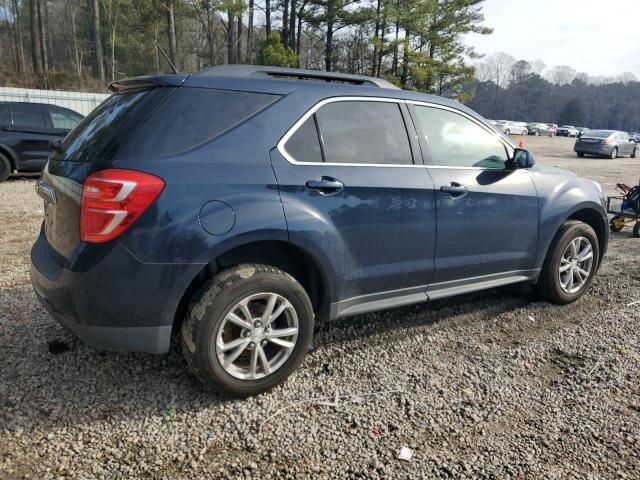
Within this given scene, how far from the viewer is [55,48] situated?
5338 centimetres

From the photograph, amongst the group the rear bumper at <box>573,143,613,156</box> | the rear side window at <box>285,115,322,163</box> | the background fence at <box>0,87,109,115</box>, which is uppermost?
the background fence at <box>0,87,109,115</box>

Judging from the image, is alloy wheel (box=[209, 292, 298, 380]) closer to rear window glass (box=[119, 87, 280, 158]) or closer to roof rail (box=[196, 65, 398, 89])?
rear window glass (box=[119, 87, 280, 158])

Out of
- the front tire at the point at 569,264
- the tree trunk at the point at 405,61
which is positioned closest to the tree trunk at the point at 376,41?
the tree trunk at the point at 405,61

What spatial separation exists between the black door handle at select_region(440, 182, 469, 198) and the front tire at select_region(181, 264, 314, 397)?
4.18 feet

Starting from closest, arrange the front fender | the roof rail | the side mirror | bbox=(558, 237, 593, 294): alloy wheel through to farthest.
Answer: the roof rail → the side mirror → the front fender → bbox=(558, 237, 593, 294): alloy wheel

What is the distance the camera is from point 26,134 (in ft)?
35.1

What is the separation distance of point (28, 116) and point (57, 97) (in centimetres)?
1236

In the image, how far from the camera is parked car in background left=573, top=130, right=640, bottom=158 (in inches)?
1000

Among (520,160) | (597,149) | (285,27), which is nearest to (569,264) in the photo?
(520,160)

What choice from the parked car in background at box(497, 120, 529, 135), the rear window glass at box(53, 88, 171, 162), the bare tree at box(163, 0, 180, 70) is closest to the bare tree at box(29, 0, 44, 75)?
the bare tree at box(163, 0, 180, 70)

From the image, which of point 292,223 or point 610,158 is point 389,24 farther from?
point 292,223

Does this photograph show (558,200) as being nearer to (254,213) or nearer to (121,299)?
(254,213)

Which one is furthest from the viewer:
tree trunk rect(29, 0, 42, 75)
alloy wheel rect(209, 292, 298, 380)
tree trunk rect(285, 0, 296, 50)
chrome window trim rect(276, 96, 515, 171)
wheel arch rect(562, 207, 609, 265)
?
tree trunk rect(285, 0, 296, 50)

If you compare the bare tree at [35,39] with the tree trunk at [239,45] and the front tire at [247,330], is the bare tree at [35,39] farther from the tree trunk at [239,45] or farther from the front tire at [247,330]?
the front tire at [247,330]
